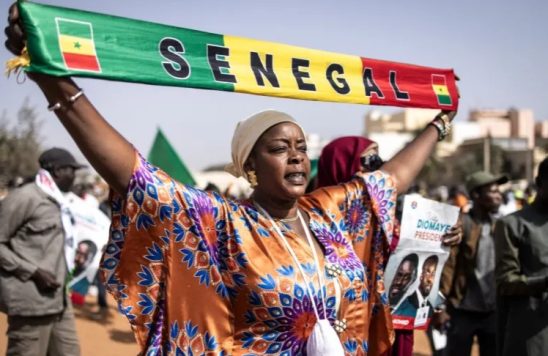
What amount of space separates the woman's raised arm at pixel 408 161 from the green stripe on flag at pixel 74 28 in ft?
5.26

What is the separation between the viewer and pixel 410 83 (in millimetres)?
3340

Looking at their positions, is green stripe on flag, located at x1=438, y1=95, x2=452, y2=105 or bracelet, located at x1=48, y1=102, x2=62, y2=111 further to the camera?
green stripe on flag, located at x1=438, y1=95, x2=452, y2=105

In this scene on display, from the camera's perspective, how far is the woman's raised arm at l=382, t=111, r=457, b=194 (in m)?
3.13

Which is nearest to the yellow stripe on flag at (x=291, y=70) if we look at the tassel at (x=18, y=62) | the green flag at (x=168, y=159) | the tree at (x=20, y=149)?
the tassel at (x=18, y=62)

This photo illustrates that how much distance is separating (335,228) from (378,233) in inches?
13.0

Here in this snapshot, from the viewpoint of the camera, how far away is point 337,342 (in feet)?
8.02

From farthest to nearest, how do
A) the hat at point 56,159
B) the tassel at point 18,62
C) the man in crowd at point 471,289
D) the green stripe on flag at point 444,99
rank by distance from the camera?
the hat at point 56,159
the man in crowd at point 471,289
the green stripe on flag at point 444,99
the tassel at point 18,62

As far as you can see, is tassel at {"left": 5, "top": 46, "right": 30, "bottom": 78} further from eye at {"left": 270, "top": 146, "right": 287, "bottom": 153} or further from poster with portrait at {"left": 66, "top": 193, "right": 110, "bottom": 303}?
poster with portrait at {"left": 66, "top": 193, "right": 110, "bottom": 303}

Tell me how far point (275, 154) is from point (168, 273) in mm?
654

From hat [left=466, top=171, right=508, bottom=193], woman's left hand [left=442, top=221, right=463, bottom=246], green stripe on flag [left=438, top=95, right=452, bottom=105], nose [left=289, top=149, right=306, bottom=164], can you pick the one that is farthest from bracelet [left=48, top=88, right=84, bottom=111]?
hat [left=466, top=171, right=508, bottom=193]

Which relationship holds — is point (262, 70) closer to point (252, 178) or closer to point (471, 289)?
point (252, 178)

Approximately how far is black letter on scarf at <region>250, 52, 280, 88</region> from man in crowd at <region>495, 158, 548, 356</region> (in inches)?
80.0

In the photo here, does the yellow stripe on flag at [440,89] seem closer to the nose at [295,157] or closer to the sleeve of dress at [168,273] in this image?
the nose at [295,157]

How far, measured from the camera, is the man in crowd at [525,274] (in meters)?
3.69
